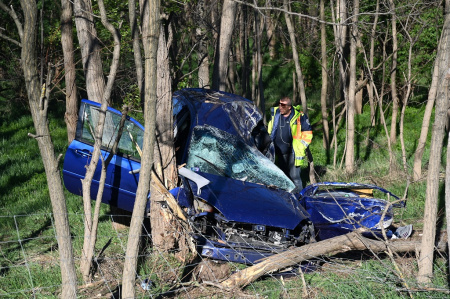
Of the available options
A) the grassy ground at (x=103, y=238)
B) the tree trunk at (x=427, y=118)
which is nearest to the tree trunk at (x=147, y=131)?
the grassy ground at (x=103, y=238)

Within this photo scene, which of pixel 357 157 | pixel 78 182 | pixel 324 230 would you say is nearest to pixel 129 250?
pixel 78 182

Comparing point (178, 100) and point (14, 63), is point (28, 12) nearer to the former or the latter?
point (178, 100)

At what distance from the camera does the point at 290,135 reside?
8.61 metres

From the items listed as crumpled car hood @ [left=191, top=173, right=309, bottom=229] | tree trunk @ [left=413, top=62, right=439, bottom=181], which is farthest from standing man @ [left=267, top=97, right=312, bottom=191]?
→ crumpled car hood @ [left=191, top=173, right=309, bottom=229]

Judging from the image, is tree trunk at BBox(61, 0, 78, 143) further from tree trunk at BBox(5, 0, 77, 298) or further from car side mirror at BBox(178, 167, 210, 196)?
tree trunk at BBox(5, 0, 77, 298)

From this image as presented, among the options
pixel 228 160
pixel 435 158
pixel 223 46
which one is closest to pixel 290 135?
pixel 223 46

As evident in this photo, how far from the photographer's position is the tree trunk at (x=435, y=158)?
16.3ft

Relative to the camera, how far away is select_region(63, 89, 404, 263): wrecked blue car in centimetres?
565

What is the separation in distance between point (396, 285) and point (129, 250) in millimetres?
2704

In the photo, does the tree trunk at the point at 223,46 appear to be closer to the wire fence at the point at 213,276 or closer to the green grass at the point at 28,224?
the green grass at the point at 28,224

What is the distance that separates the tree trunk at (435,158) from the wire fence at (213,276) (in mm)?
133

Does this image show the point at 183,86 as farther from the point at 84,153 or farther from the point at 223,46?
the point at 84,153

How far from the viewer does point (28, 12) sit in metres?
4.02

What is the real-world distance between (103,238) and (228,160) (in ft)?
6.23
